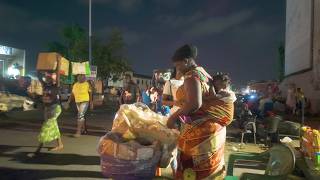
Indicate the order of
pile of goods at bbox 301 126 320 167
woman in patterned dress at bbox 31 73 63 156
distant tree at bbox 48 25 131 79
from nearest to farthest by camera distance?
pile of goods at bbox 301 126 320 167, woman in patterned dress at bbox 31 73 63 156, distant tree at bbox 48 25 131 79

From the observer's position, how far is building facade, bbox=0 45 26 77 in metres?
47.4

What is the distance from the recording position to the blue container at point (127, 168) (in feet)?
11.7

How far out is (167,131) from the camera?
395cm

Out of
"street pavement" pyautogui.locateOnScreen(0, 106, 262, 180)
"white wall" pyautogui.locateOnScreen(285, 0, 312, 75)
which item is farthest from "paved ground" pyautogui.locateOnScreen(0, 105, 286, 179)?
"white wall" pyautogui.locateOnScreen(285, 0, 312, 75)

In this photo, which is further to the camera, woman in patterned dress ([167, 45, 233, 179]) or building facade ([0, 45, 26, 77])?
building facade ([0, 45, 26, 77])

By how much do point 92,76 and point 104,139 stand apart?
23.1 meters

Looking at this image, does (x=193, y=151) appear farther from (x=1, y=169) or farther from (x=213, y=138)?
(x=1, y=169)

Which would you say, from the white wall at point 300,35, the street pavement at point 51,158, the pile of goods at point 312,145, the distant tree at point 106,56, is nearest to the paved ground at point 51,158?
the street pavement at point 51,158

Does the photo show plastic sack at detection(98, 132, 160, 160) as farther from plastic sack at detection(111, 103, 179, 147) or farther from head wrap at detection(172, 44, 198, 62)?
head wrap at detection(172, 44, 198, 62)

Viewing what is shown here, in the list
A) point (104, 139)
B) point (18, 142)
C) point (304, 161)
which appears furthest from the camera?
point (18, 142)

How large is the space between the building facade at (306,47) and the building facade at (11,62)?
101 ft

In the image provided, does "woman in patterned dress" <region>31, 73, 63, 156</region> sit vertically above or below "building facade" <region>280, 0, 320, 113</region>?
below

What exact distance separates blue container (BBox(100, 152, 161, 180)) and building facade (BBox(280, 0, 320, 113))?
590 inches

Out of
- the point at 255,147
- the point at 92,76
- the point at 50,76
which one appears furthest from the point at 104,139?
the point at 92,76
